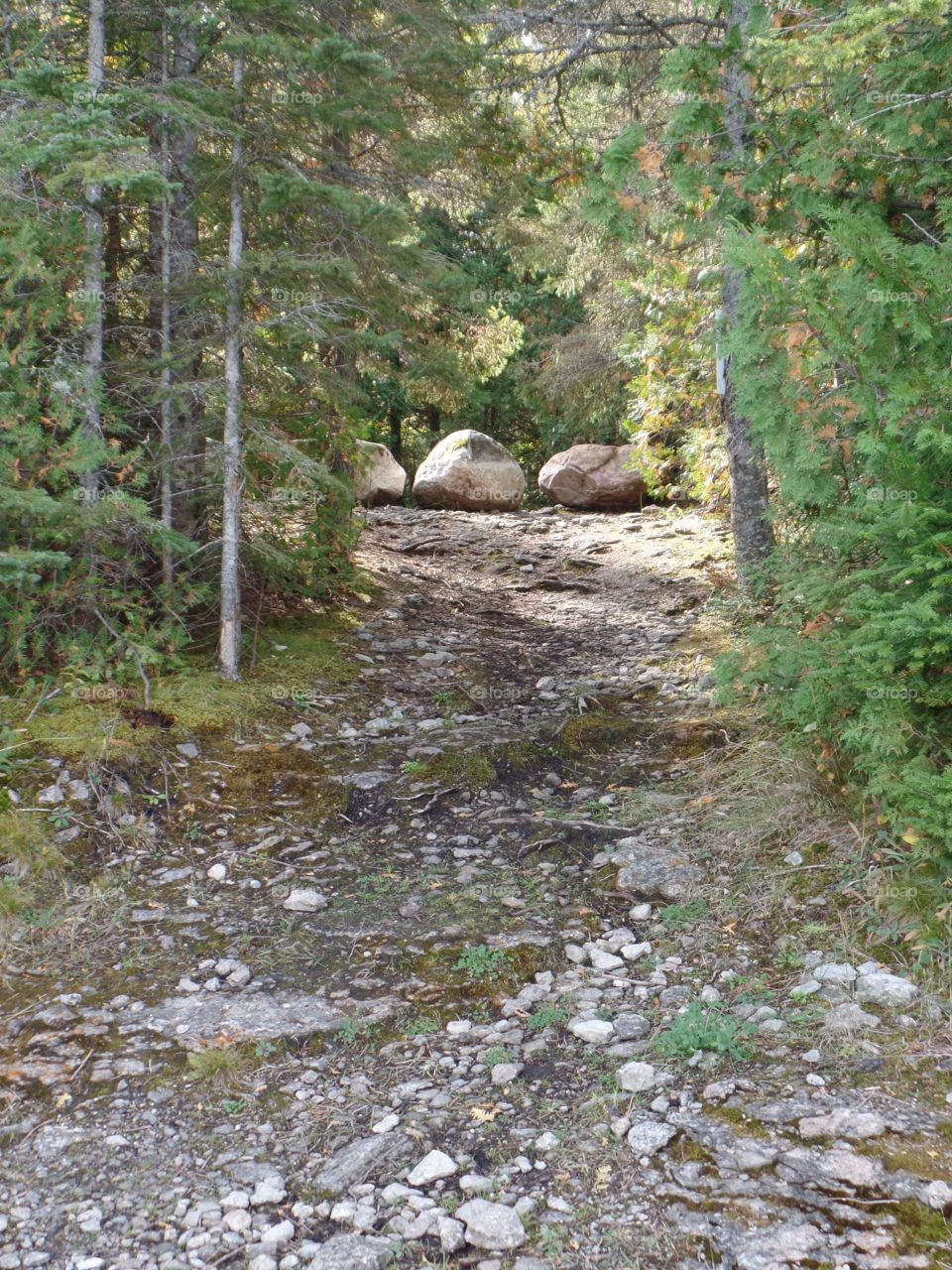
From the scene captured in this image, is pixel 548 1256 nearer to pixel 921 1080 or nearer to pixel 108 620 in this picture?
Result: pixel 921 1080

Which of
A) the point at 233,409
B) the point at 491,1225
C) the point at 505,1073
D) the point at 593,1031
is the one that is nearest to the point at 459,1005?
the point at 505,1073

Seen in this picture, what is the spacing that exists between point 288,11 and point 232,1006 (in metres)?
6.35

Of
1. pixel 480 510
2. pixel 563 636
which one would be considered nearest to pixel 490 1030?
pixel 563 636

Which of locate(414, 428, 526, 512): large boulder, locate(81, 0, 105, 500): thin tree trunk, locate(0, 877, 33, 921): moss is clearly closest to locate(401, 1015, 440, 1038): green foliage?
locate(0, 877, 33, 921): moss

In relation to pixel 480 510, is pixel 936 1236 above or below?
below

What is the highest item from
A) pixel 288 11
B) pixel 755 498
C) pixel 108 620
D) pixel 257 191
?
pixel 288 11

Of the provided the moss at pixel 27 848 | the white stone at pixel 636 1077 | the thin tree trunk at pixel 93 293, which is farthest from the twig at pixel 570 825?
the thin tree trunk at pixel 93 293

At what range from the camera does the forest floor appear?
2.99 metres

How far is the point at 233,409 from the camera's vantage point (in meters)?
6.71

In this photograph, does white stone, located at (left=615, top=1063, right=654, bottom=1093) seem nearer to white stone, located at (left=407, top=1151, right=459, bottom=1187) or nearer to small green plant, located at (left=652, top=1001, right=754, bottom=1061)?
small green plant, located at (left=652, top=1001, right=754, bottom=1061)

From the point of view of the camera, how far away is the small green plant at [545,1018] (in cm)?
404

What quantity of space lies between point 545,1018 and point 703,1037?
685 mm

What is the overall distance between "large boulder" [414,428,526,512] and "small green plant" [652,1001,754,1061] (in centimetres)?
1359

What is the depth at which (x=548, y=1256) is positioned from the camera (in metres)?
2.85
